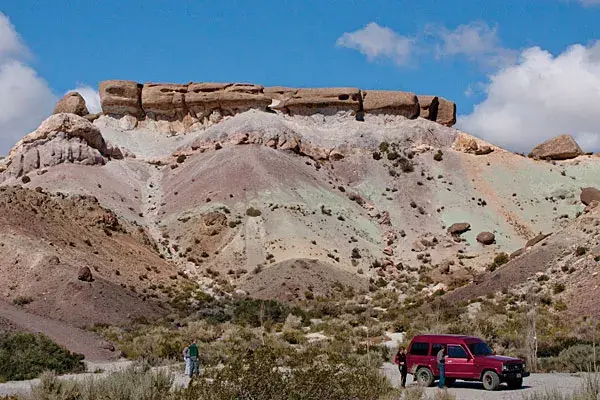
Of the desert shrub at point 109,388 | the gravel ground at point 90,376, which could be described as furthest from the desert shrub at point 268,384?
the gravel ground at point 90,376

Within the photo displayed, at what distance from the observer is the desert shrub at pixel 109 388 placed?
1387cm

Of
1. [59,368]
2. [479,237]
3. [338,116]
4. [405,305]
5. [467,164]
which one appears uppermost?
[338,116]

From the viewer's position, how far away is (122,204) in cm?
5947

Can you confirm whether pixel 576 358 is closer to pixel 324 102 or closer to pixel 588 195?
pixel 588 195

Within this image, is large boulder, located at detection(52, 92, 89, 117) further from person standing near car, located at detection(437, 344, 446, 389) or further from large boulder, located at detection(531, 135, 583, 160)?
person standing near car, located at detection(437, 344, 446, 389)

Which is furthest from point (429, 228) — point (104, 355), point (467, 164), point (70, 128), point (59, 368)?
point (59, 368)

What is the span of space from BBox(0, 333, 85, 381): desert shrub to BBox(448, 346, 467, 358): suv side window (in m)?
10.9

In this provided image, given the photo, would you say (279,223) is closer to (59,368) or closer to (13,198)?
(13,198)

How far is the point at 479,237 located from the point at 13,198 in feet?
106

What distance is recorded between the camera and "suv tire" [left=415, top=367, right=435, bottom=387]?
2027 centimetres

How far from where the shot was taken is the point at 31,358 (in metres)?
23.3

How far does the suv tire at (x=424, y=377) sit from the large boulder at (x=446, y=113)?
5955 cm

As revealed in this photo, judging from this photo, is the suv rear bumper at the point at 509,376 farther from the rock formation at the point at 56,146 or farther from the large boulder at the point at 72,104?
the large boulder at the point at 72,104

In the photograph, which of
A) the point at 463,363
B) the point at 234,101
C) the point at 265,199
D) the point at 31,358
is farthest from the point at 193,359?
the point at 234,101
